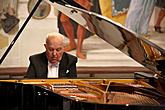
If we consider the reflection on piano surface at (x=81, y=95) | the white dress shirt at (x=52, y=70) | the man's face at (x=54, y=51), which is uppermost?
the man's face at (x=54, y=51)

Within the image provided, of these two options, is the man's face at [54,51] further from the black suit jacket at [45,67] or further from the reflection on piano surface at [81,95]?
the reflection on piano surface at [81,95]

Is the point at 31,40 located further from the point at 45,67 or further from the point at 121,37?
the point at 121,37

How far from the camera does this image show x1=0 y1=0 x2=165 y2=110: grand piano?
2.11 m

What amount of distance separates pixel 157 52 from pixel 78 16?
53cm

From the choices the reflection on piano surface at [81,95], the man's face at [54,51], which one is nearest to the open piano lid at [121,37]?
the reflection on piano surface at [81,95]

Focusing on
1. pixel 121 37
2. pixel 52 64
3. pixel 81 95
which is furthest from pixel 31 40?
pixel 121 37

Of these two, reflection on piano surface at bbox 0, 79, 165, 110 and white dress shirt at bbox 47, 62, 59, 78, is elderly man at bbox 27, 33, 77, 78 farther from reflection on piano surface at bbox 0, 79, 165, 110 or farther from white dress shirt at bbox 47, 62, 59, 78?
reflection on piano surface at bbox 0, 79, 165, 110

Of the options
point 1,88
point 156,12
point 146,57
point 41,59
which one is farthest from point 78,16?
point 156,12

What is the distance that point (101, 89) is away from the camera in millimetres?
2750

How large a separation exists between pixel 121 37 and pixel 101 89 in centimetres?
58

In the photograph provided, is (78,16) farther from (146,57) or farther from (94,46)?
(94,46)

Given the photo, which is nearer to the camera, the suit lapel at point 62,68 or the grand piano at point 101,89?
the grand piano at point 101,89

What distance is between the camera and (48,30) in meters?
3.85

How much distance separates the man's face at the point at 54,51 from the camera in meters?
3.26
